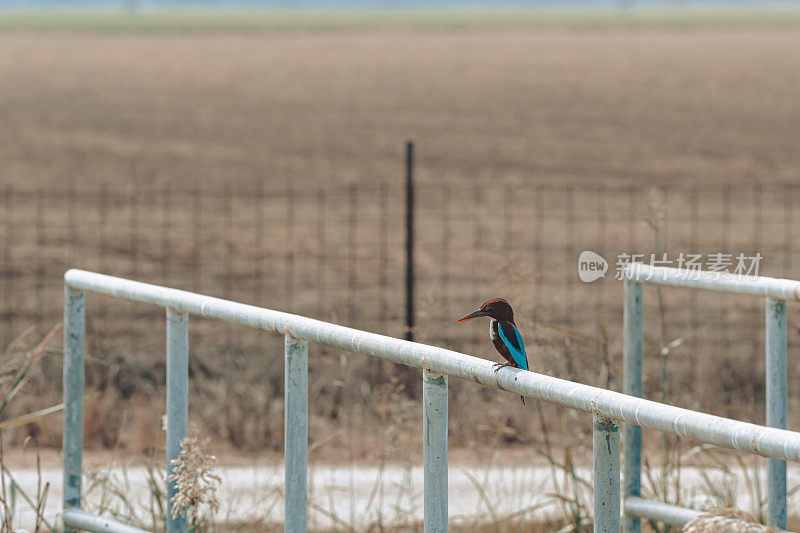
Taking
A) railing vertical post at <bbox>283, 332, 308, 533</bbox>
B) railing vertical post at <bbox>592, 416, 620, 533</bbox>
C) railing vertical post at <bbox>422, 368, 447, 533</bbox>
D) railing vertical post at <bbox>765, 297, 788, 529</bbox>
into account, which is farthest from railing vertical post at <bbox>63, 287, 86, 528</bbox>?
railing vertical post at <bbox>765, 297, 788, 529</bbox>

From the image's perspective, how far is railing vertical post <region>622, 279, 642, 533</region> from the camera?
11.8ft

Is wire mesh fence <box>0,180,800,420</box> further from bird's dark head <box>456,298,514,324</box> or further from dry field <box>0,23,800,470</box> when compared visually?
bird's dark head <box>456,298,514,324</box>

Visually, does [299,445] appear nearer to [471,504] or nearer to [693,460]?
[471,504]

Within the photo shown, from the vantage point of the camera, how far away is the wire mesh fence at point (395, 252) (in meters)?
8.92

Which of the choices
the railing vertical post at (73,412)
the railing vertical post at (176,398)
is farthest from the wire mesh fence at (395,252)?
the railing vertical post at (176,398)

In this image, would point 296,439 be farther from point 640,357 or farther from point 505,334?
point 640,357

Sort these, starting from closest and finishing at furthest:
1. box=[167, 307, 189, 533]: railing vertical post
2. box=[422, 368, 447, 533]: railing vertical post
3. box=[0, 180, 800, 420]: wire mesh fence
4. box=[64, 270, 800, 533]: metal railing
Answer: box=[64, 270, 800, 533]: metal railing → box=[422, 368, 447, 533]: railing vertical post → box=[167, 307, 189, 533]: railing vertical post → box=[0, 180, 800, 420]: wire mesh fence

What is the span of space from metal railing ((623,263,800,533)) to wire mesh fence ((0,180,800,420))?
2624mm

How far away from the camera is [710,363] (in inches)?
300

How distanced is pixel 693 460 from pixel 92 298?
239 inches

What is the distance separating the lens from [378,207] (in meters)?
15.6

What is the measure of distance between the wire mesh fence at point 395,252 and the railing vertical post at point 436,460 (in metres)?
3.96

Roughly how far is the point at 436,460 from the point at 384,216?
11.3 m

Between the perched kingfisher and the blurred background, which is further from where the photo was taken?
the blurred background
